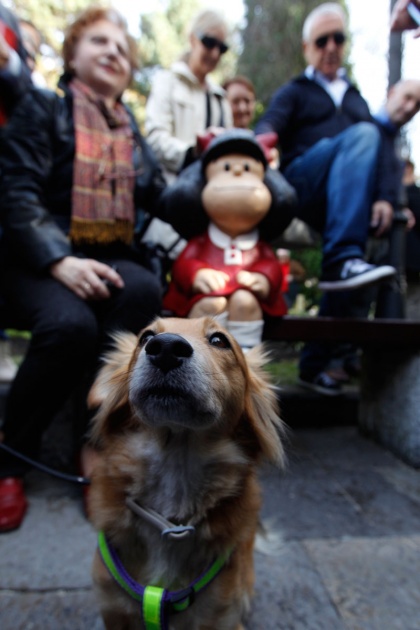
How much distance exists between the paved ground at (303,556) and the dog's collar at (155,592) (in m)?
0.29

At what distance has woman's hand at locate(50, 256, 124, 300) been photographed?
6.09 ft

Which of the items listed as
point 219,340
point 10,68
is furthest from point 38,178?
point 219,340

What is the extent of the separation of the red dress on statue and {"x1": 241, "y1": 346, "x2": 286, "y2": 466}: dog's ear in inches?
22.8

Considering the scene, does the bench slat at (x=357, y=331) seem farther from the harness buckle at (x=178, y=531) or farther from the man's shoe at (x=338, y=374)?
the harness buckle at (x=178, y=531)

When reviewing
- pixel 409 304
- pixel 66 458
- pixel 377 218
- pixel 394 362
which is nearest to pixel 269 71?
pixel 409 304

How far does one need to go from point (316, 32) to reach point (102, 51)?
5.18ft

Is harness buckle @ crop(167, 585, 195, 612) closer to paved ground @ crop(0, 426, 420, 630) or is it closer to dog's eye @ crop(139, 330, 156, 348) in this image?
paved ground @ crop(0, 426, 420, 630)

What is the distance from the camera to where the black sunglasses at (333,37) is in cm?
291

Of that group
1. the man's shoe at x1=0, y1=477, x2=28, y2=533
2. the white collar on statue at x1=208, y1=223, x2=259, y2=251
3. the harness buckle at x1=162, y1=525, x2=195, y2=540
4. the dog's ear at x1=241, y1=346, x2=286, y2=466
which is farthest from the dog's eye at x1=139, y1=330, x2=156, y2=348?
the man's shoe at x1=0, y1=477, x2=28, y2=533

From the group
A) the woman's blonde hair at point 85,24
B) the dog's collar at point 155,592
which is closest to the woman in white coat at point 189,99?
the woman's blonde hair at point 85,24

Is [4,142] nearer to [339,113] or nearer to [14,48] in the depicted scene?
[14,48]

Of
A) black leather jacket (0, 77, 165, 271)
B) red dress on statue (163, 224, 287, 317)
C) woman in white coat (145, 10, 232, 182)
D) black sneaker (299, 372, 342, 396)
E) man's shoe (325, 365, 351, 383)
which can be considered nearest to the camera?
black leather jacket (0, 77, 165, 271)

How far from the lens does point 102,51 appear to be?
2119 millimetres

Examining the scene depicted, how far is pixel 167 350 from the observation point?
1089 millimetres
